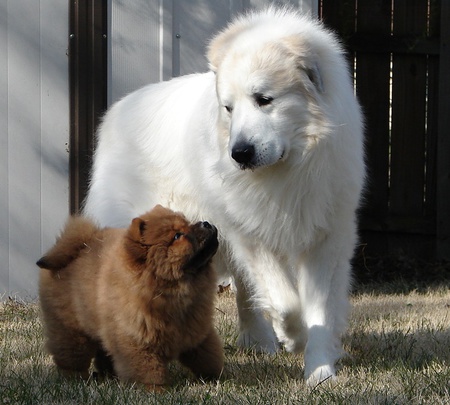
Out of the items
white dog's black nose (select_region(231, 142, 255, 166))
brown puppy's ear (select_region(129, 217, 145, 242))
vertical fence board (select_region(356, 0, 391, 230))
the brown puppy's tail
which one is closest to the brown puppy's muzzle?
brown puppy's ear (select_region(129, 217, 145, 242))

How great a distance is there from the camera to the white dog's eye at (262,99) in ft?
13.9

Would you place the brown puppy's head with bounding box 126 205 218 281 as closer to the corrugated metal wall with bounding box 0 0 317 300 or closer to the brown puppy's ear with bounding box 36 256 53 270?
the brown puppy's ear with bounding box 36 256 53 270

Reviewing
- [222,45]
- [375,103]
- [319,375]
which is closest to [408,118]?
[375,103]

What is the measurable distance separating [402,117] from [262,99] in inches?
161

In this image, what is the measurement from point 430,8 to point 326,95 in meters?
4.03

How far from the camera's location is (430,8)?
797 centimetres

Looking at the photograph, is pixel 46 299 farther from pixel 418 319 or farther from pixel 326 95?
pixel 418 319

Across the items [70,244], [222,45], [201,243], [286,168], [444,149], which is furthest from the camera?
[444,149]

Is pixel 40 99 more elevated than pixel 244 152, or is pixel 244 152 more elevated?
pixel 244 152

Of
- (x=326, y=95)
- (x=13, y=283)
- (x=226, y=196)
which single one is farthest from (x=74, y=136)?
(x=326, y=95)

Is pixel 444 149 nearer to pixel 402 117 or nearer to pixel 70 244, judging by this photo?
pixel 402 117

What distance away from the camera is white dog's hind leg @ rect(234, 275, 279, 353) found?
17.0 ft

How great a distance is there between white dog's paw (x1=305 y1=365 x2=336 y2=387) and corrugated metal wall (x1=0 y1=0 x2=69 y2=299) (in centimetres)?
323

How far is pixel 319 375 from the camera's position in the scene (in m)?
4.18
